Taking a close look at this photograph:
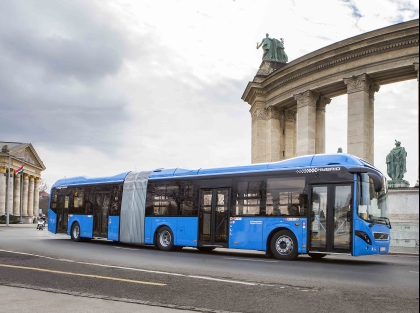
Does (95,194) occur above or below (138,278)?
above

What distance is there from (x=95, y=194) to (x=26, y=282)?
13.3 metres

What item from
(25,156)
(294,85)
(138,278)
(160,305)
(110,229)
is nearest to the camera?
(160,305)

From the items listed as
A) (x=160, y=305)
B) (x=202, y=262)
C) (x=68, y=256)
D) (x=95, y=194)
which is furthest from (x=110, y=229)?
(x=160, y=305)

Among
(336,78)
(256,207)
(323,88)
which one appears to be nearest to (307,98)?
(323,88)

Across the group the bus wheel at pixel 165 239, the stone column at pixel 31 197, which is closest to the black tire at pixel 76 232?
the bus wheel at pixel 165 239

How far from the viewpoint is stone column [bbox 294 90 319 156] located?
34.7 meters

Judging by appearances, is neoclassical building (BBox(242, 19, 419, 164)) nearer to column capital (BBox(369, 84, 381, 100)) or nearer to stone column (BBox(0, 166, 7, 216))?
column capital (BBox(369, 84, 381, 100))

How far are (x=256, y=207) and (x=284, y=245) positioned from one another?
1522 millimetres

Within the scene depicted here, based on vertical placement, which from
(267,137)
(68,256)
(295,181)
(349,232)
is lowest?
(68,256)

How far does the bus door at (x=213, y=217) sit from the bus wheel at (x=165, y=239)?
1.66 m

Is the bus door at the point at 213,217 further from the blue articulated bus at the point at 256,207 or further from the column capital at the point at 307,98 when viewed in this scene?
the column capital at the point at 307,98

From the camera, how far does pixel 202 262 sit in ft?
48.8

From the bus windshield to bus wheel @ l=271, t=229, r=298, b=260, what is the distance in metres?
2.65

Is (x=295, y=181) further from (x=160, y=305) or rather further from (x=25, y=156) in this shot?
(x=25, y=156)
